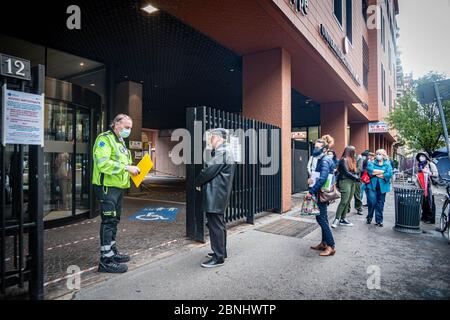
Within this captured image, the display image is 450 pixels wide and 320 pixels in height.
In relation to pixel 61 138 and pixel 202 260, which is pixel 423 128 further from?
pixel 61 138

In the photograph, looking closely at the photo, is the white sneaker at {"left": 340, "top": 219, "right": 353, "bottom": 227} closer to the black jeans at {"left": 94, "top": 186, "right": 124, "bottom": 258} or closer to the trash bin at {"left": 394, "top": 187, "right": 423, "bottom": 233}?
the trash bin at {"left": 394, "top": 187, "right": 423, "bottom": 233}

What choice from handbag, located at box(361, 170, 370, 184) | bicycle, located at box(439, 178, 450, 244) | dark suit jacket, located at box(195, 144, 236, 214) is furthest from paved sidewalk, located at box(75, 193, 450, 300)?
handbag, located at box(361, 170, 370, 184)

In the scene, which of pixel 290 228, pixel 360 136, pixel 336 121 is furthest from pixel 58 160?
pixel 360 136

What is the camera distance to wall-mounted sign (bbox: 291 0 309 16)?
22.0 feet

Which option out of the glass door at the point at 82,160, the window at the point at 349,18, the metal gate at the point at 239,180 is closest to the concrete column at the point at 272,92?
the metal gate at the point at 239,180

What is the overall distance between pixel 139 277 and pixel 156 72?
9.68 meters

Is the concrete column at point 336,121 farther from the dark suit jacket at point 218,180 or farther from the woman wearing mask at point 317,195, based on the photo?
the dark suit jacket at point 218,180

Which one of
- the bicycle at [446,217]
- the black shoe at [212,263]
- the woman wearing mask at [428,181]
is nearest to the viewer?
the black shoe at [212,263]

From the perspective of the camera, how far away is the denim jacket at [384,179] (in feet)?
22.1

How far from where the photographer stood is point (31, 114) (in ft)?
9.84

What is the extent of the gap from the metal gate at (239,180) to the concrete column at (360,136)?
14.8 metres

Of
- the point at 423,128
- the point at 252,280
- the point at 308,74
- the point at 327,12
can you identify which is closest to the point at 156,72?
the point at 308,74

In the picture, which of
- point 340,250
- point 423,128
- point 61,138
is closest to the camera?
point 340,250

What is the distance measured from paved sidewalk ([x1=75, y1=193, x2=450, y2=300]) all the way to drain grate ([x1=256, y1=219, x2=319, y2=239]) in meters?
0.47
